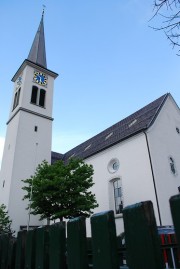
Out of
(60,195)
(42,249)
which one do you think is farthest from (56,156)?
(42,249)

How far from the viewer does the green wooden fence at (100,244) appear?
4.92ft

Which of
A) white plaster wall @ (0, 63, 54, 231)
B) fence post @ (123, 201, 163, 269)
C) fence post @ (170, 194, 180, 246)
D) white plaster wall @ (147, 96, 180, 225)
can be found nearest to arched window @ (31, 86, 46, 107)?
white plaster wall @ (0, 63, 54, 231)

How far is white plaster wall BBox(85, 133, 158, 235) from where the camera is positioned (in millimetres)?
19030

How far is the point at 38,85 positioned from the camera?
35.9m

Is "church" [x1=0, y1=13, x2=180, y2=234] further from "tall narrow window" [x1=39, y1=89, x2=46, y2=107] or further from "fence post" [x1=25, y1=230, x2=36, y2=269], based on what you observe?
"fence post" [x1=25, y1=230, x2=36, y2=269]

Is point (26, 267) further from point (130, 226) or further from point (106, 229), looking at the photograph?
point (130, 226)

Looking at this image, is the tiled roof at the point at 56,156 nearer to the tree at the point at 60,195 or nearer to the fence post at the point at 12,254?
the tree at the point at 60,195

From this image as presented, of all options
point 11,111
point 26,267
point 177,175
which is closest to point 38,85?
point 11,111

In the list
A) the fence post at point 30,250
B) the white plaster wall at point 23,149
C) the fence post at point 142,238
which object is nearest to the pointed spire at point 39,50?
the white plaster wall at point 23,149

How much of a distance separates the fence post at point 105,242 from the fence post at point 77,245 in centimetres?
16

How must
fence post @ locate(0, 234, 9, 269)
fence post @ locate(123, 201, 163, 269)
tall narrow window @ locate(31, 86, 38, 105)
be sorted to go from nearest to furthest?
fence post @ locate(123, 201, 163, 269)
fence post @ locate(0, 234, 9, 269)
tall narrow window @ locate(31, 86, 38, 105)

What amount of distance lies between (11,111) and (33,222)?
16.7 metres

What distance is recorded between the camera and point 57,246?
2307 millimetres

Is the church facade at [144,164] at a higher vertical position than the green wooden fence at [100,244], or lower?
higher
